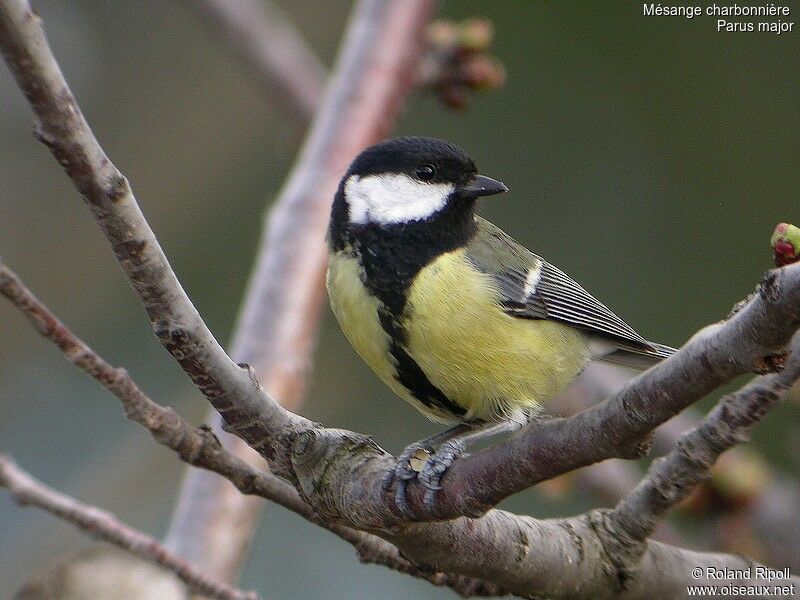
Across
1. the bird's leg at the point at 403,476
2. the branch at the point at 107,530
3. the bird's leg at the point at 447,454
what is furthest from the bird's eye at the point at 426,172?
the branch at the point at 107,530

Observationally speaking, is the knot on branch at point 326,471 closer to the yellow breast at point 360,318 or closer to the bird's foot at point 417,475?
the bird's foot at point 417,475

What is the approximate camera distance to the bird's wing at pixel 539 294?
194 cm

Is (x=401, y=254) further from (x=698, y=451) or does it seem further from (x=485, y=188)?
(x=698, y=451)

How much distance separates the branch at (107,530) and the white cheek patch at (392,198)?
2.43 feet

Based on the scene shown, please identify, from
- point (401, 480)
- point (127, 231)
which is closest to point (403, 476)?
point (401, 480)

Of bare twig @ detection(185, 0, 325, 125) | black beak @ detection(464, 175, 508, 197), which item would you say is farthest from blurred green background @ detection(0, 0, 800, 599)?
black beak @ detection(464, 175, 508, 197)

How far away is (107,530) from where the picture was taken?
150 centimetres

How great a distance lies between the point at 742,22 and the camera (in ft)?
13.2

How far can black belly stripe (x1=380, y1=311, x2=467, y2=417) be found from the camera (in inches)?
70.1

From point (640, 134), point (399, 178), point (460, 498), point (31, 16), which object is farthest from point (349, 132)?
point (640, 134)

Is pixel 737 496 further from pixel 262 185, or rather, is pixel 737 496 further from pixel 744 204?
pixel 262 185

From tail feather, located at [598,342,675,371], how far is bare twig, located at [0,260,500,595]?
791 mm

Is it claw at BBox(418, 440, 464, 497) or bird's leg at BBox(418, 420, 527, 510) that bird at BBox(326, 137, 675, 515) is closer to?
bird's leg at BBox(418, 420, 527, 510)

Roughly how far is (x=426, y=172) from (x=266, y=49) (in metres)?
1.49
